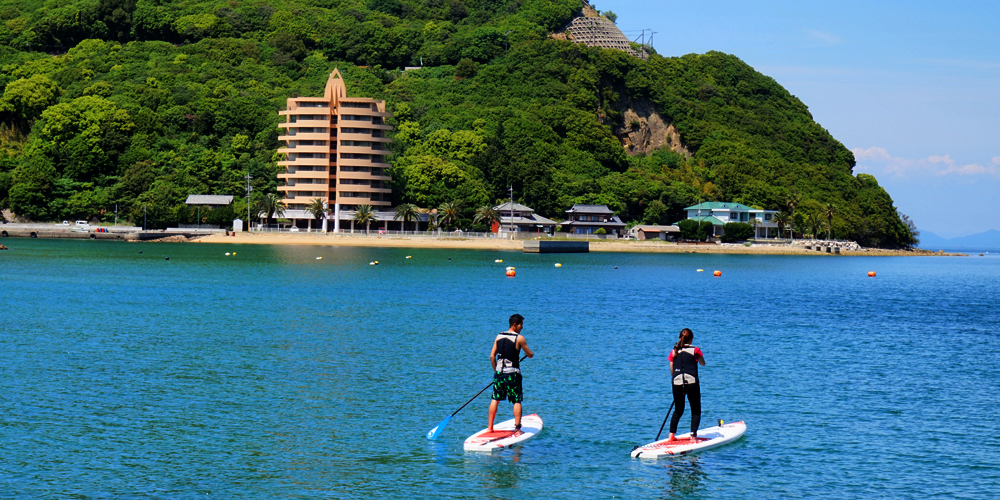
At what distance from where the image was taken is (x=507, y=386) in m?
19.0

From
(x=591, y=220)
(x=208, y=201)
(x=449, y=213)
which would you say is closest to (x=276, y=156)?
(x=208, y=201)

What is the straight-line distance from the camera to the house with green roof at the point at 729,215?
160 metres

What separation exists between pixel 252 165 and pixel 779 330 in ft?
420

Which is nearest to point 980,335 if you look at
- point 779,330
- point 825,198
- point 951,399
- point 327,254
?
point 779,330

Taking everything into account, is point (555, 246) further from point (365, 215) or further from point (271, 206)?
point (271, 206)

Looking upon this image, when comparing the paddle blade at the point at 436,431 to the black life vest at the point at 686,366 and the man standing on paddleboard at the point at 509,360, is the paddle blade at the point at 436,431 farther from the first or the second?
the black life vest at the point at 686,366

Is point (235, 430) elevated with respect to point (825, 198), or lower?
lower

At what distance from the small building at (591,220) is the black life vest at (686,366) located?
136m

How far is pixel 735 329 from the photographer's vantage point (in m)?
44.7

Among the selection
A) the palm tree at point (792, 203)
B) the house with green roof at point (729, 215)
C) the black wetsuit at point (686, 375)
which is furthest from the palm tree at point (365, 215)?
the black wetsuit at point (686, 375)

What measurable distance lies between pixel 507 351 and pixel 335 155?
143m

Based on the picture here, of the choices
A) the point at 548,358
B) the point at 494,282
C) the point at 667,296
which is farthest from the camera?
the point at 494,282

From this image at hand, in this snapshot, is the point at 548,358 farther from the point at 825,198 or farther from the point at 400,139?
the point at 825,198

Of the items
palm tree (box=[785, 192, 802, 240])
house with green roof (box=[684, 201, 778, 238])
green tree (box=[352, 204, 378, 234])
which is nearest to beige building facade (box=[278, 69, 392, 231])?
green tree (box=[352, 204, 378, 234])
